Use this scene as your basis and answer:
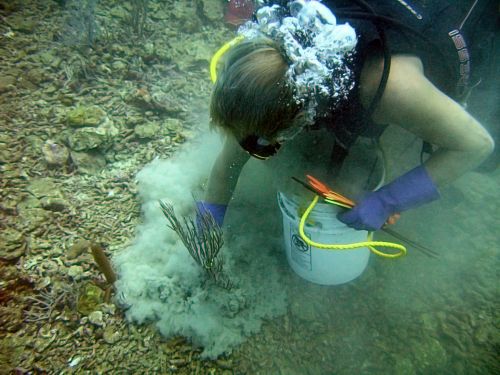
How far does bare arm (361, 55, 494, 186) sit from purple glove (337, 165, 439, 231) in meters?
0.21

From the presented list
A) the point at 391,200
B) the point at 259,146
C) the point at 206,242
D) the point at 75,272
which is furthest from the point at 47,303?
the point at 391,200

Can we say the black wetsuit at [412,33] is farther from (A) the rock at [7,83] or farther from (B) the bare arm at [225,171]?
(A) the rock at [7,83]

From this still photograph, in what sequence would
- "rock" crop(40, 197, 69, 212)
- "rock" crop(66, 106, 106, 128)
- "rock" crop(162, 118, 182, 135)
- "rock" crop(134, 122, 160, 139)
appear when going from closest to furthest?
"rock" crop(40, 197, 69, 212), "rock" crop(66, 106, 106, 128), "rock" crop(134, 122, 160, 139), "rock" crop(162, 118, 182, 135)

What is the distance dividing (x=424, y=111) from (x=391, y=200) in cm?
60

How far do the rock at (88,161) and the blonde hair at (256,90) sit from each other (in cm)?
223

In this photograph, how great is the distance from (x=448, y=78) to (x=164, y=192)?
95.6 inches

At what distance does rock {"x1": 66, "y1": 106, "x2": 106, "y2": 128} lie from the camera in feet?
11.0

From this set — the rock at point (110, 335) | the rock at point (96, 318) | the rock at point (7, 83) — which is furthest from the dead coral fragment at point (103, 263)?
the rock at point (7, 83)

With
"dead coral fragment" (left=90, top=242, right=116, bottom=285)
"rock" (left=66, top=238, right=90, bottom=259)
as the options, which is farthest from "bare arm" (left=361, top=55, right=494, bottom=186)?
"rock" (left=66, top=238, right=90, bottom=259)

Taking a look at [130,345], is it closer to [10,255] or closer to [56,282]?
[56,282]

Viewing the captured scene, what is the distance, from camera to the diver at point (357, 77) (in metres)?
1.37

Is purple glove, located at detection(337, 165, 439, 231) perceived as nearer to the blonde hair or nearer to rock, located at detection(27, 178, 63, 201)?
the blonde hair

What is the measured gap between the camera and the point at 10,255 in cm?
248

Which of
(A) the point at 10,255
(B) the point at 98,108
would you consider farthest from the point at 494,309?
(B) the point at 98,108
